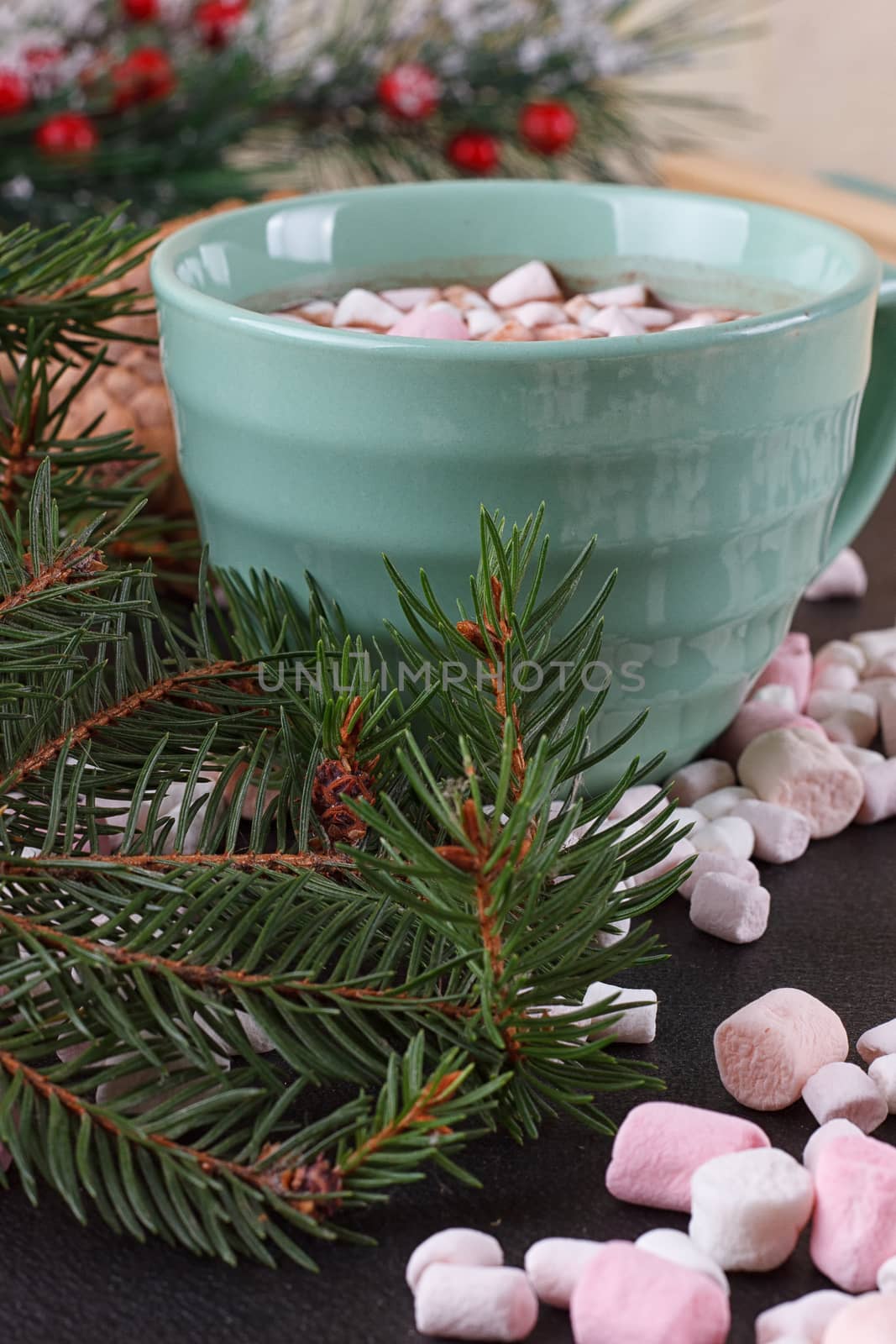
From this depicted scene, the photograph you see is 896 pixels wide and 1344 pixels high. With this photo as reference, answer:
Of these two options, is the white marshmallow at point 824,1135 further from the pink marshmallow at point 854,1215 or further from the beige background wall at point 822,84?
the beige background wall at point 822,84

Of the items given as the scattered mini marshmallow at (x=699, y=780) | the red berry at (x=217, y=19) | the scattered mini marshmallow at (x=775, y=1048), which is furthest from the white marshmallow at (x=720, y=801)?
the red berry at (x=217, y=19)

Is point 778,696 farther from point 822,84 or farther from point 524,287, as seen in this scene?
point 822,84

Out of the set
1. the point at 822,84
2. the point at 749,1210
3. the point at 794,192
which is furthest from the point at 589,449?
the point at 822,84

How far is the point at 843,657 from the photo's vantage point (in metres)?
0.55

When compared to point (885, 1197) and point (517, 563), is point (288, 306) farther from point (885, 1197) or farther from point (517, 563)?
point (885, 1197)

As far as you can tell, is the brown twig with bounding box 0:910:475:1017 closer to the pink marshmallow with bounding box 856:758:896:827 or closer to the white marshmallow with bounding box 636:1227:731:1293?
the white marshmallow with bounding box 636:1227:731:1293

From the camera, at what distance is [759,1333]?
0.26 meters

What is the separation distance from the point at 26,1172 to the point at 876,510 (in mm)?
551

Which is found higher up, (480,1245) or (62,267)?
(62,267)

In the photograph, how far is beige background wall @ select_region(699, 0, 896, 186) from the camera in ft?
4.80

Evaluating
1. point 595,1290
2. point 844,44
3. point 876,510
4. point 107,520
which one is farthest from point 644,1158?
point 844,44

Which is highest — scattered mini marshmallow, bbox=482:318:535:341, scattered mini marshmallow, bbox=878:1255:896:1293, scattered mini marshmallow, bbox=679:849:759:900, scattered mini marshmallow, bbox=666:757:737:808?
scattered mini marshmallow, bbox=482:318:535:341

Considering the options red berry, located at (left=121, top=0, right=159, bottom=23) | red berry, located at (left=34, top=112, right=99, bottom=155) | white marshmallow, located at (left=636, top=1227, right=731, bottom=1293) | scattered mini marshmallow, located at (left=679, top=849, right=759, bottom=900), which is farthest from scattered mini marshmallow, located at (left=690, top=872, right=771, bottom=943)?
red berry, located at (left=121, top=0, right=159, bottom=23)

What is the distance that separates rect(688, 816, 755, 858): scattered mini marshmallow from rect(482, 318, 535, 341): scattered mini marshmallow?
0.51 ft
